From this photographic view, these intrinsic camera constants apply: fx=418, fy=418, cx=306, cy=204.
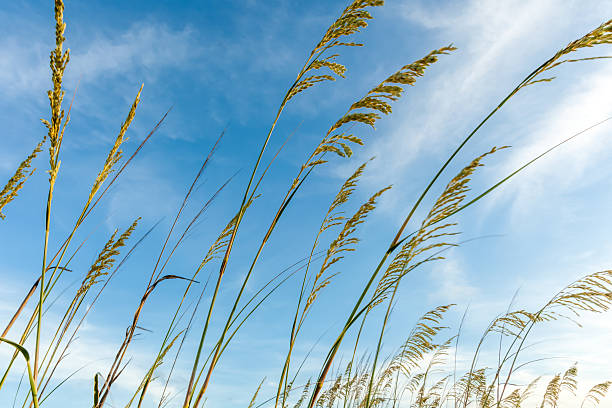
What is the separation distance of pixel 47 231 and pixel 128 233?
1092mm

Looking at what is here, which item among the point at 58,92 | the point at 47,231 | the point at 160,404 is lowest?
the point at 160,404

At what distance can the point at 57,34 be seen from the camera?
1368 mm

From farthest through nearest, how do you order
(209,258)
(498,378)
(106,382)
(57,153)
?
(498,378)
(209,258)
(106,382)
(57,153)

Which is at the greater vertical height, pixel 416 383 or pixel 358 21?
pixel 358 21

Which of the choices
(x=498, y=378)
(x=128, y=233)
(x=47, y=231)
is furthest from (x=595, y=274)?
(x=47, y=231)

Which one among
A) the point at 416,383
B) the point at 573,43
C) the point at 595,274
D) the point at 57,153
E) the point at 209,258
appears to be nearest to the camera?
the point at 57,153

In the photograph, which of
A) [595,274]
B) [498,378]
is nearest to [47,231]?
[595,274]

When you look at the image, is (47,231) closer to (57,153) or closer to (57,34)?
(57,153)

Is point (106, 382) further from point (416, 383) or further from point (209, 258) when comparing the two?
point (416, 383)

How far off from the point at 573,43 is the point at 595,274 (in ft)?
7.52

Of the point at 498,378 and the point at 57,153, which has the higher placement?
the point at 57,153

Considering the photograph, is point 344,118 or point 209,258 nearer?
point 344,118

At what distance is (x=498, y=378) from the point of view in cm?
421

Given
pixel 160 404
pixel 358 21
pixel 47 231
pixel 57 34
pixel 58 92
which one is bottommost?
pixel 160 404
